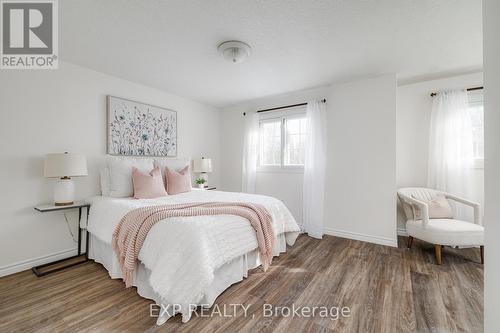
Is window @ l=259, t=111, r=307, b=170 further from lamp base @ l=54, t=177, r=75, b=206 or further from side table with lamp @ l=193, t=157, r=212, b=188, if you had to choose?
lamp base @ l=54, t=177, r=75, b=206

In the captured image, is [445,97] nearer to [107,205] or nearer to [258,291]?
[258,291]

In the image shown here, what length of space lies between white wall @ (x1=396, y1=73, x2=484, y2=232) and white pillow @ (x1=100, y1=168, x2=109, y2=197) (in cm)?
430

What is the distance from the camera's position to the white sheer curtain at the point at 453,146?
3.01 m

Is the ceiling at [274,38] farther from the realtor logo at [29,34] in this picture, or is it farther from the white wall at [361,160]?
the white wall at [361,160]

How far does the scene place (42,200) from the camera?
243 centimetres

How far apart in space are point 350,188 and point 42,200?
403 centimetres

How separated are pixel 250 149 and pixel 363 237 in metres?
2.44

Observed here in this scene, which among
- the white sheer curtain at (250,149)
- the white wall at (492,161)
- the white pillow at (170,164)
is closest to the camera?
the white wall at (492,161)

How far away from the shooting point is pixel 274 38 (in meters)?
2.17

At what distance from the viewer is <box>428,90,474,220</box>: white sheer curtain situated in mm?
3008

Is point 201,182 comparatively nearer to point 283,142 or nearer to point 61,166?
point 283,142

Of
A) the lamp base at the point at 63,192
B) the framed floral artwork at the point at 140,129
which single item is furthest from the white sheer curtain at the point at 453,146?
the lamp base at the point at 63,192

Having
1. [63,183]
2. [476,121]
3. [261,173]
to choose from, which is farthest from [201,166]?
[476,121]

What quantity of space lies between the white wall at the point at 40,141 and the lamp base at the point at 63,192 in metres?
0.23
